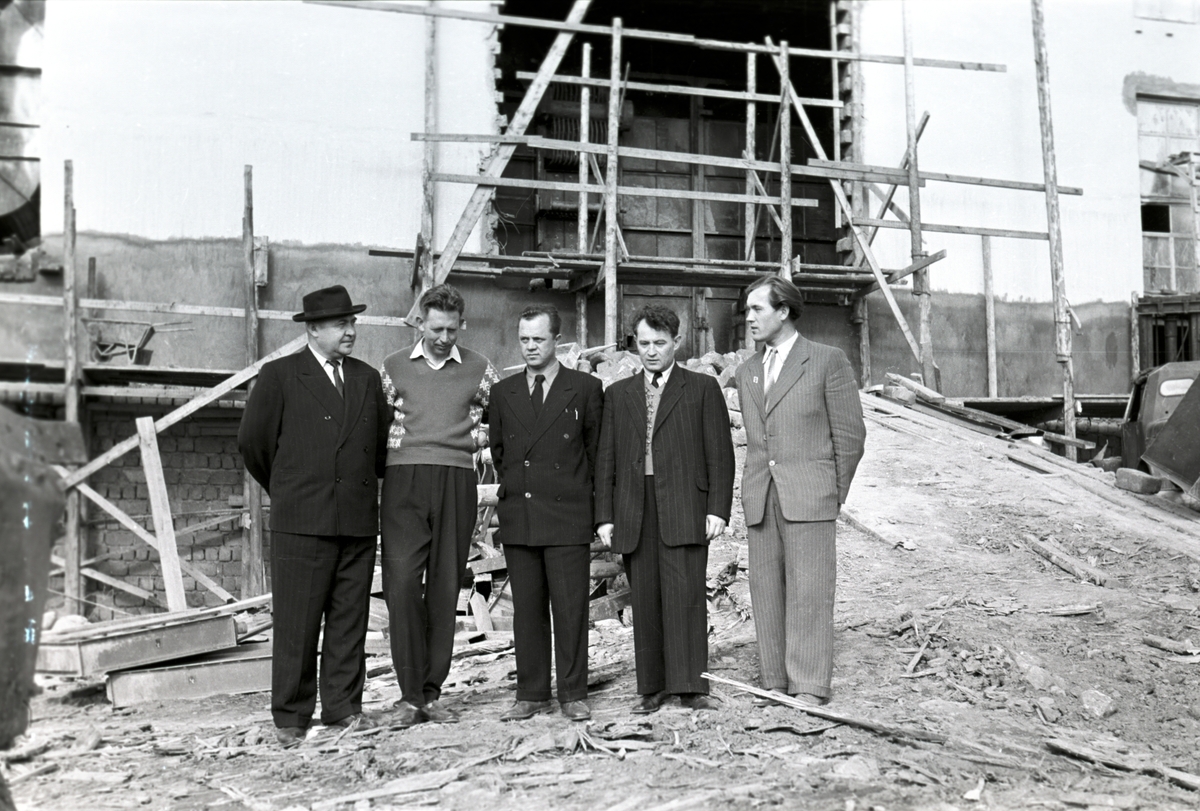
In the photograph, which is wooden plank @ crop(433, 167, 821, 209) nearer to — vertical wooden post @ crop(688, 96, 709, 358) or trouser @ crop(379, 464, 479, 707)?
vertical wooden post @ crop(688, 96, 709, 358)

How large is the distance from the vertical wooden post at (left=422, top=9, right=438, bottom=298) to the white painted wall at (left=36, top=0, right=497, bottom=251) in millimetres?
89

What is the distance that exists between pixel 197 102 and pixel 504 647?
9.30 metres

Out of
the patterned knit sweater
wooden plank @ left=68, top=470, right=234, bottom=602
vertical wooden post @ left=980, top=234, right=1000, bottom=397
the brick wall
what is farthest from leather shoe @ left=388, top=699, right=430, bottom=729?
vertical wooden post @ left=980, top=234, right=1000, bottom=397

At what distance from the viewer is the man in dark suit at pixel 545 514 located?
14.9 ft

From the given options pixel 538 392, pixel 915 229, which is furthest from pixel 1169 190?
pixel 538 392

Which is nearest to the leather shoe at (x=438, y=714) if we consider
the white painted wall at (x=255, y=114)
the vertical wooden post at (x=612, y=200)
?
the vertical wooden post at (x=612, y=200)

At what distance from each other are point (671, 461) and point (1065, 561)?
3656mm

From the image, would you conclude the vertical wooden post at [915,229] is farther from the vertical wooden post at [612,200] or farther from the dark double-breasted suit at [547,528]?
the dark double-breasted suit at [547,528]

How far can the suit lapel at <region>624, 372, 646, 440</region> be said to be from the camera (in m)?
4.63

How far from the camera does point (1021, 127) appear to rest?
1512 cm

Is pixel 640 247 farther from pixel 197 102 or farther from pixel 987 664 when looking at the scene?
pixel 987 664

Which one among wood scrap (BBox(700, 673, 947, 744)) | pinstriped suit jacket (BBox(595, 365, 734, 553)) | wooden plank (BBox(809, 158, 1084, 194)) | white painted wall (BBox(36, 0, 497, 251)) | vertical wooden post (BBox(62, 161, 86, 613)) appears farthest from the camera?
wooden plank (BBox(809, 158, 1084, 194))

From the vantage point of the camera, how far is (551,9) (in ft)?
50.2

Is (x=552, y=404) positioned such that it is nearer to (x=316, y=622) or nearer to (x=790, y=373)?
(x=790, y=373)
